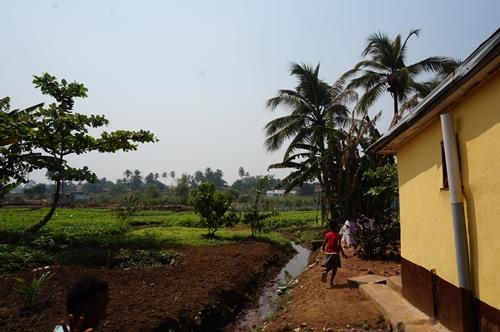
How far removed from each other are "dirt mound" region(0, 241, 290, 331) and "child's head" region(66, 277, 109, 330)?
449cm

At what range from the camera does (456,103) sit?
15.9 ft

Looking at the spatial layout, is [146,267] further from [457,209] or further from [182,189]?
[182,189]

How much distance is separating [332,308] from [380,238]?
4608 millimetres

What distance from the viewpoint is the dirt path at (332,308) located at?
21.7 ft

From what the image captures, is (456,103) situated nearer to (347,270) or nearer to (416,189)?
(416,189)

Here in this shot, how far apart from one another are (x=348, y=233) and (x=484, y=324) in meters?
9.09

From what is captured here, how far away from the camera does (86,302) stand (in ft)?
8.71

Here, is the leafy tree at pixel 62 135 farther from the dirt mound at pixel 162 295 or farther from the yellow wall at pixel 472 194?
the yellow wall at pixel 472 194

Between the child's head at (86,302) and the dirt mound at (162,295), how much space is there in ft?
14.7

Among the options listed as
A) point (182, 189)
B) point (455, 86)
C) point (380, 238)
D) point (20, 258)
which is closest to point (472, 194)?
point (455, 86)

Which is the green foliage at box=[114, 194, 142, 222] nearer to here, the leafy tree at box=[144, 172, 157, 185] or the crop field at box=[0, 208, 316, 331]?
the crop field at box=[0, 208, 316, 331]

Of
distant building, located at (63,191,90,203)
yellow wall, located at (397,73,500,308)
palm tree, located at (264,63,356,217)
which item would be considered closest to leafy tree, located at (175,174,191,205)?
distant building, located at (63,191,90,203)

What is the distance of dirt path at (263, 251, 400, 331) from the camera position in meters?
6.61

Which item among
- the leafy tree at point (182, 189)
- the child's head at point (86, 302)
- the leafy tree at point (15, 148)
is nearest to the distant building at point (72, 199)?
the leafy tree at point (182, 189)
